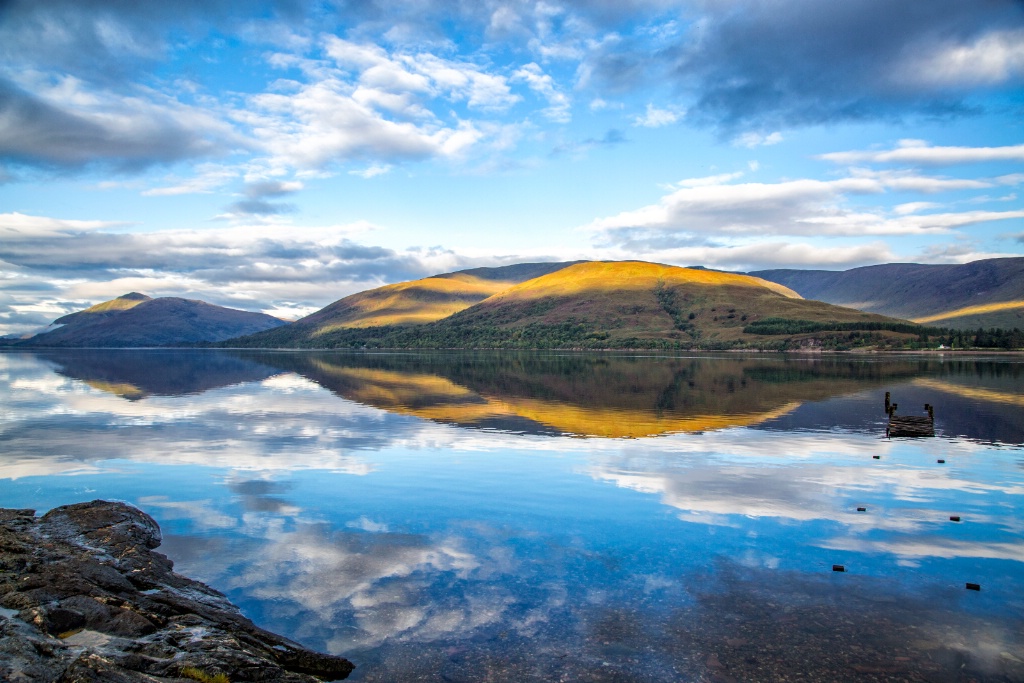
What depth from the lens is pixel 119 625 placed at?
1316cm

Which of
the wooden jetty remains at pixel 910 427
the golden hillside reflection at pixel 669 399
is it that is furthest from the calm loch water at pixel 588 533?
the golden hillside reflection at pixel 669 399

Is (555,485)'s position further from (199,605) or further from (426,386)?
(426,386)

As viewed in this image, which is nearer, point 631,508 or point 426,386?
point 631,508

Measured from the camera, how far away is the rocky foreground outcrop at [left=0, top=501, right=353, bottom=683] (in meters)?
10.6

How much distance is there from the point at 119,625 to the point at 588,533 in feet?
44.8

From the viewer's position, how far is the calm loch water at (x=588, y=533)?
46.0ft

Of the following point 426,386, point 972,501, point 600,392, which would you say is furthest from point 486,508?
point 426,386

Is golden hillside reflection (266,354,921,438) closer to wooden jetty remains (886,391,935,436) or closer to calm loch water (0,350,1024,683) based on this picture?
calm loch water (0,350,1024,683)

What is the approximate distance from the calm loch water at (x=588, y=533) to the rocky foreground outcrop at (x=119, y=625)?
1.21m

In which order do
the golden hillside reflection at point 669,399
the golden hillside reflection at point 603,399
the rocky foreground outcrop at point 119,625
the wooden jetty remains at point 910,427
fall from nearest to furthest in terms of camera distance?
the rocky foreground outcrop at point 119,625 < the wooden jetty remains at point 910,427 < the golden hillside reflection at point 669,399 < the golden hillside reflection at point 603,399

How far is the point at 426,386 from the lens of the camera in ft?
283

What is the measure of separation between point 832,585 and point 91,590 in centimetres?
1789

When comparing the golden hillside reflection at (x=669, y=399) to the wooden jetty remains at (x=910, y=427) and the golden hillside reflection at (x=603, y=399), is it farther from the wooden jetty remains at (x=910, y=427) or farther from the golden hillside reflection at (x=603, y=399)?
the wooden jetty remains at (x=910, y=427)

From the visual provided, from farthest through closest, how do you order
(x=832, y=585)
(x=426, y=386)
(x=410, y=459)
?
(x=426, y=386), (x=410, y=459), (x=832, y=585)
